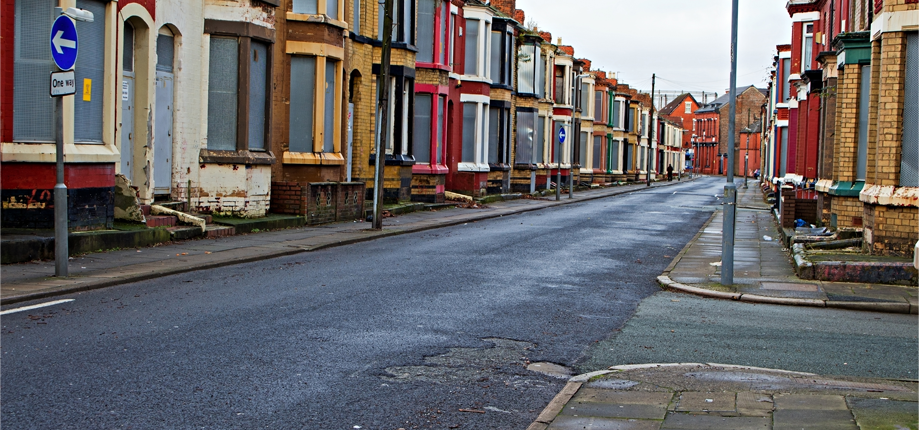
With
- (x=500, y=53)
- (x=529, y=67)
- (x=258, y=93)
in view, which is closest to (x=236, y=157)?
(x=258, y=93)

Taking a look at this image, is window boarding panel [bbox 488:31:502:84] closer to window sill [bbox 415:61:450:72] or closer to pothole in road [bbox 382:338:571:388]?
window sill [bbox 415:61:450:72]

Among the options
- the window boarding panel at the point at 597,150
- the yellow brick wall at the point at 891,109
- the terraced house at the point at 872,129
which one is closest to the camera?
the terraced house at the point at 872,129

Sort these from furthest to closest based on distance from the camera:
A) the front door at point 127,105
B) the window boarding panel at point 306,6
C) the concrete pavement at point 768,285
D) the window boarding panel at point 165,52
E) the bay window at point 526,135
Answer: the bay window at point 526,135 < the window boarding panel at point 306,6 < the window boarding panel at point 165,52 < the front door at point 127,105 < the concrete pavement at point 768,285

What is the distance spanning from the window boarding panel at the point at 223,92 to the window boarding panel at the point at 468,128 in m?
17.3

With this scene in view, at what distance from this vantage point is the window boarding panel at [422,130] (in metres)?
30.5

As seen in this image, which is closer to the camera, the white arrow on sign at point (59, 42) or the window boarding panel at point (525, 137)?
the white arrow on sign at point (59, 42)

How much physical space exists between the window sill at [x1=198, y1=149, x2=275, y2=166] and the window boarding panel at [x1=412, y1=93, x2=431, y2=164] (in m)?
10.7

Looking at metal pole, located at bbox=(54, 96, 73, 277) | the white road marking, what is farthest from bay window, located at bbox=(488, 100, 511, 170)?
the white road marking

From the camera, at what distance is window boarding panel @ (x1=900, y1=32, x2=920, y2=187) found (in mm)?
13857

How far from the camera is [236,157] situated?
744 inches

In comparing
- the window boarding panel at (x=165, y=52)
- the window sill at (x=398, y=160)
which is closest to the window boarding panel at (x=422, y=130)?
the window sill at (x=398, y=160)

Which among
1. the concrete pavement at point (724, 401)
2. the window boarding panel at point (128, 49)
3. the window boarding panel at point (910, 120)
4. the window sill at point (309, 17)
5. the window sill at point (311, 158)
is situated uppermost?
the window sill at point (309, 17)

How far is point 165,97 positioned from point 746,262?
11.6m

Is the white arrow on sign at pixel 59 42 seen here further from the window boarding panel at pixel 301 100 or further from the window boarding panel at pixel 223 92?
the window boarding panel at pixel 301 100
